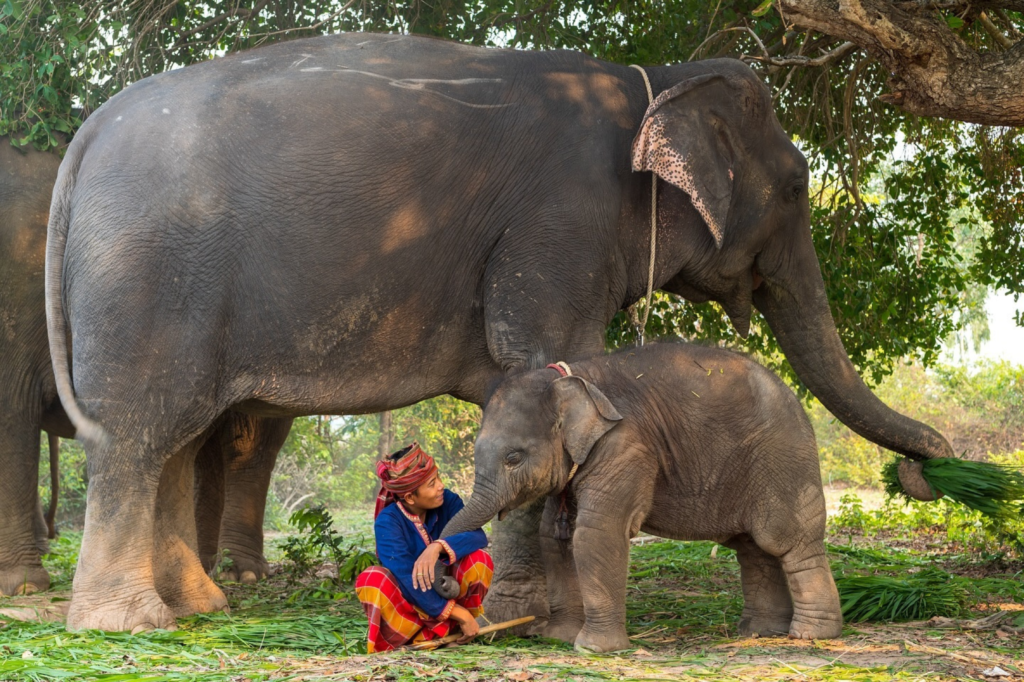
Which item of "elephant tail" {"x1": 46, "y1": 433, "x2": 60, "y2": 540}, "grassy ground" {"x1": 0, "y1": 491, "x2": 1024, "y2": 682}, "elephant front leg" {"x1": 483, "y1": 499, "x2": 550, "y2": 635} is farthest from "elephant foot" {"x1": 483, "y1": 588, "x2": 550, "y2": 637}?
"elephant tail" {"x1": 46, "y1": 433, "x2": 60, "y2": 540}

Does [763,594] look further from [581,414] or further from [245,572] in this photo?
[245,572]

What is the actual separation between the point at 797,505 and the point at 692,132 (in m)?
1.58

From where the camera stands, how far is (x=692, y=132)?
15.8ft

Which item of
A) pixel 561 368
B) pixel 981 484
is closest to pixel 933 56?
pixel 981 484

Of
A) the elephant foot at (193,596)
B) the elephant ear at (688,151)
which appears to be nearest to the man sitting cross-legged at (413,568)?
the elephant foot at (193,596)

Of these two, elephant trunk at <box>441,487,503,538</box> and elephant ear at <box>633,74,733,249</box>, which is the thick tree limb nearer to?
elephant ear at <box>633,74,733,249</box>

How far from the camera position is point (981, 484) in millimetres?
4598

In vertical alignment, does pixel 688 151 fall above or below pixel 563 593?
above

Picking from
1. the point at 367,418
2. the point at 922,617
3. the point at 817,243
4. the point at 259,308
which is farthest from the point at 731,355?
the point at 367,418

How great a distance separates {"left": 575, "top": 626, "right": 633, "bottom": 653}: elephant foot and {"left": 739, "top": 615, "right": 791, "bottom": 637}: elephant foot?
60 cm

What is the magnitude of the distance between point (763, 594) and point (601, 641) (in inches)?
29.6

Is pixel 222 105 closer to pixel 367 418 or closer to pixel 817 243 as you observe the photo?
pixel 817 243

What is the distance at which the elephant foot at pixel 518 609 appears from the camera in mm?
4410

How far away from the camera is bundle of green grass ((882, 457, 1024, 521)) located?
4562 mm
